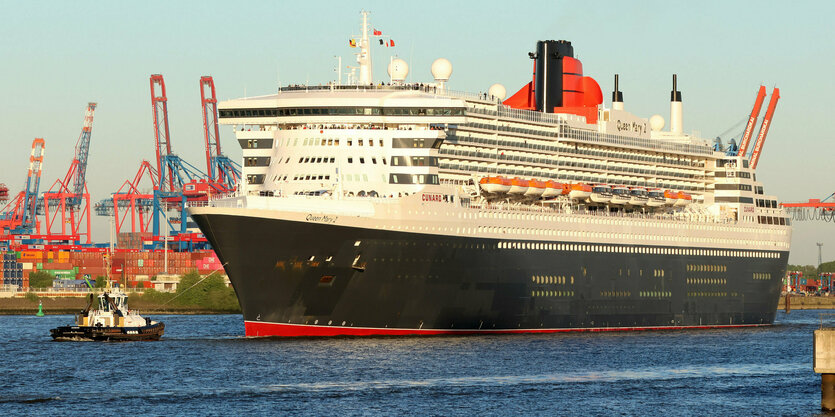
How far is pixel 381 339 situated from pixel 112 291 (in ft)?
56.3

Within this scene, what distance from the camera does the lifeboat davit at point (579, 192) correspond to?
3393 inches

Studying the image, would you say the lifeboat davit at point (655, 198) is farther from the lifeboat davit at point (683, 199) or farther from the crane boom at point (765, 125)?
the crane boom at point (765, 125)

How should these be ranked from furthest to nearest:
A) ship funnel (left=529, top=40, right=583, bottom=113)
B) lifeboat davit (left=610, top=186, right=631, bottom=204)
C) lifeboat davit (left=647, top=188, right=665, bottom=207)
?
ship funnel (left=529, top=40, right=583, bottom=113), lifeboat davit (left=647, top=188, right=665, bottom=207), lifeboat davit (left=610, top=186, right=631, bottom=204)

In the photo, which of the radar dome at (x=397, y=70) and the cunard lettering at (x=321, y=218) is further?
the radar dome at (x=397, y=70)

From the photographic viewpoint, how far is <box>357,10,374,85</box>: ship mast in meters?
79.6

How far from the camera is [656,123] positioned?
10488 centimetres

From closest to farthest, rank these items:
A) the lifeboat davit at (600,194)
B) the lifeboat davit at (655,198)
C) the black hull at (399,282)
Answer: the black hull at (399,282) → the lifeboat davit at (600,194) → the lifeboat davit at (655,198)

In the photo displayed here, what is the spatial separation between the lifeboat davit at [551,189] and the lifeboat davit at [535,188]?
28cm

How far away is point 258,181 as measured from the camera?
3041 inches

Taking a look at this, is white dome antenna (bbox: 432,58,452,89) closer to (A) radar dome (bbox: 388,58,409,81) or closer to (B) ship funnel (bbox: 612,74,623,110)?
(A) radar dome (bbox: 388,58,409,81)

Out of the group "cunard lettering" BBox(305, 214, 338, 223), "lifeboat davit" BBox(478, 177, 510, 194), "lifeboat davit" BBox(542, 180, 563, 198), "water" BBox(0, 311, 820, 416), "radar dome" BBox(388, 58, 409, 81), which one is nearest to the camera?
"water" BBox(0, 311, 820, 416)

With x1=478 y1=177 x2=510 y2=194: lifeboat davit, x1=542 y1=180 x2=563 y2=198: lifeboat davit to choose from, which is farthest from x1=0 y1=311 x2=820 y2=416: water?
x1=542 y1=180 x2=563 y2=198: lifeboat davit

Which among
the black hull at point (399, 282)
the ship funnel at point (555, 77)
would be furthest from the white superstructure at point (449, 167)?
the ship funnel at point (555, 77)

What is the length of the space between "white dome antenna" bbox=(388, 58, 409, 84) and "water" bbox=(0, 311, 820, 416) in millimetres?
16313
